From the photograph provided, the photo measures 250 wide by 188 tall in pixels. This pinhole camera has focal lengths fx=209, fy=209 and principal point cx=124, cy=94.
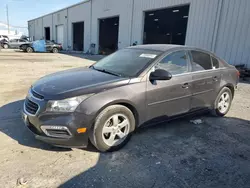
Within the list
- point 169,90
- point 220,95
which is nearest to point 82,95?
point 169,90

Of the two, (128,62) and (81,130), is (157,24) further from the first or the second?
(81,130)

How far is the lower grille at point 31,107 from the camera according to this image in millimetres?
2896

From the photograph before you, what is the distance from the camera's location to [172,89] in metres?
3.60

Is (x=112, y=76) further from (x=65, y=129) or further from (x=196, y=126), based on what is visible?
(x=196, y=126)

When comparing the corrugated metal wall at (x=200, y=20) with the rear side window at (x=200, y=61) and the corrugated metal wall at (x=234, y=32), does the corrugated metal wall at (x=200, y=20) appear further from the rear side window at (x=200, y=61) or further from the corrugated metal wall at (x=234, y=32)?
the rear side window at (x=200, y=61)

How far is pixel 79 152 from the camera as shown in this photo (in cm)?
310

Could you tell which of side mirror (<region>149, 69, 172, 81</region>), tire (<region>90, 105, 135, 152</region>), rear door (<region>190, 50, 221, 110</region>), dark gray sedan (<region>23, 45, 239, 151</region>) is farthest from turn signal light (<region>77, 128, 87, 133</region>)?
rear door (<region>190, 50, 221, 110</region>)

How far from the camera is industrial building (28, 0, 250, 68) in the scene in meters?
11.4

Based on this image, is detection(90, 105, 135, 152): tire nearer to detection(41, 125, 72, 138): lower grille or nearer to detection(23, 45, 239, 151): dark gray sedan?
detection(23, 45, 239, 151): dark gray sedan

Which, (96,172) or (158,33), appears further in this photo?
(158,33)

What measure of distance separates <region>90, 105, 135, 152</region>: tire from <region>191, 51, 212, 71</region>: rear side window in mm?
1754

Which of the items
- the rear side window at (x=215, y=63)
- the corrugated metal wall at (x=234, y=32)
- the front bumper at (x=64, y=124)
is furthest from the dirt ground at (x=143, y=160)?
the corrugated metal wall at (x=234, y=32)

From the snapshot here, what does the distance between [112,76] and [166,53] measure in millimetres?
1090

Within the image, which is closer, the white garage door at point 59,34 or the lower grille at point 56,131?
the lower grille at point 56,131
